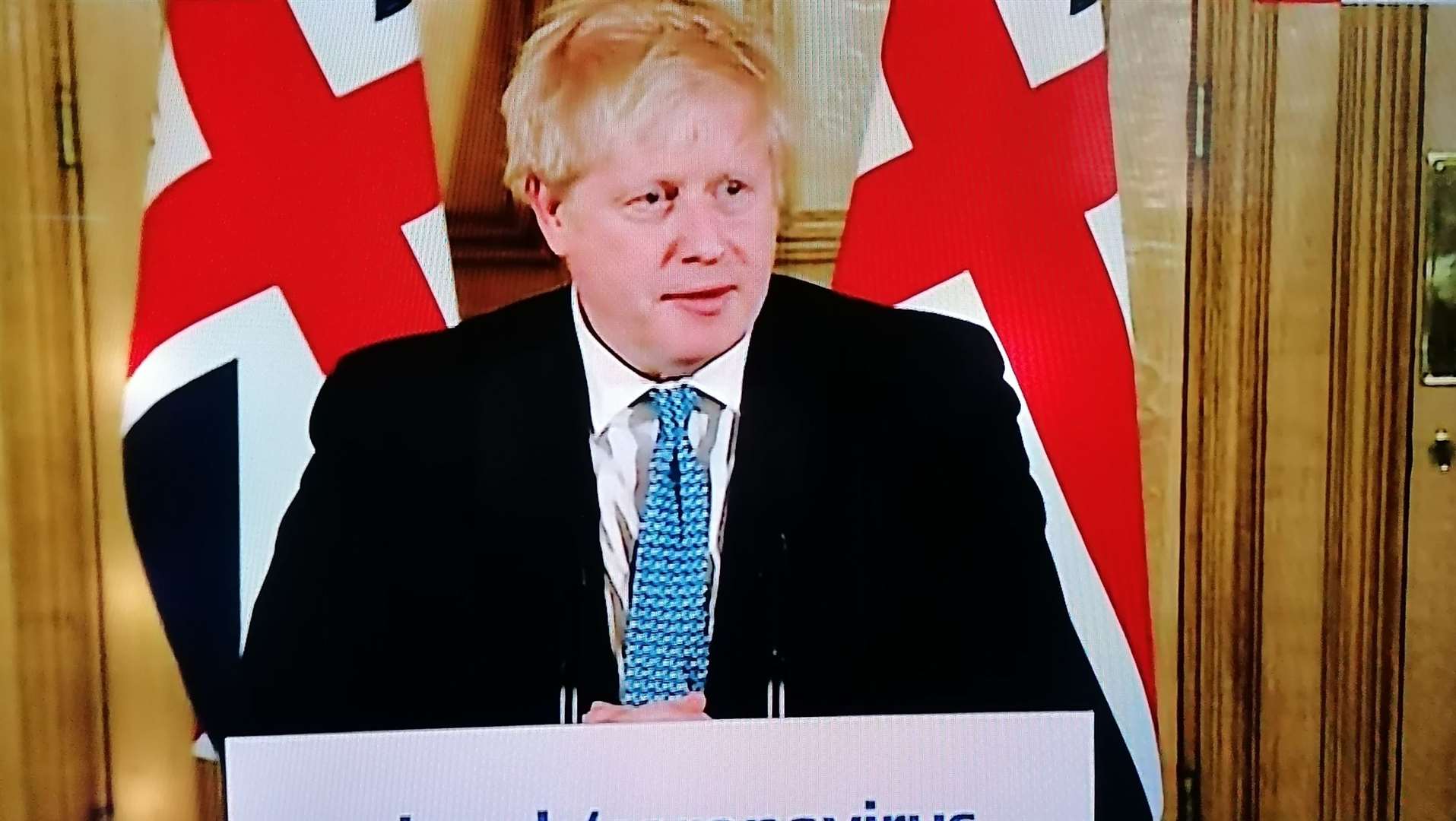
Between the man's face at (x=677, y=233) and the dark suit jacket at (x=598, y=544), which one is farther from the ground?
the man's face at (x=677, y=233)

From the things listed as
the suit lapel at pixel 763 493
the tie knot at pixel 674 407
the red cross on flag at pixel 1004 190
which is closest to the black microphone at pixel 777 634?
the suit lapel at pixel 763 493

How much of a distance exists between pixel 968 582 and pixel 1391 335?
0.54 metres

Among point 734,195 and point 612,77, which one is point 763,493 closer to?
point 734,195

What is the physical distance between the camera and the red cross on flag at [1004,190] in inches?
41.4

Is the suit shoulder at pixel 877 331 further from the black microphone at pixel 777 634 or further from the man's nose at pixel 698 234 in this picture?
the black microphone at pixel 777 634

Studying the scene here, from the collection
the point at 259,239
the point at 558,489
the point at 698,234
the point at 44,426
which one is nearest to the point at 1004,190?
the point at 698,234

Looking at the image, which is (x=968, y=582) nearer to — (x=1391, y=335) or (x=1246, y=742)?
(x=1246, y=742)

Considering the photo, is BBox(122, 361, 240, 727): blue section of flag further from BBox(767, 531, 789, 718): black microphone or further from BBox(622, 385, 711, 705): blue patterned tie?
BBox(767, 531, 789, 718): black microphone

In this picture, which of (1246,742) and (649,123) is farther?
(1246,742)

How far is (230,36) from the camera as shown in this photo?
104 cm

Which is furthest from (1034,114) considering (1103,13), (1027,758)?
(1027,758)

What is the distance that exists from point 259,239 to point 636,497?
470 mm

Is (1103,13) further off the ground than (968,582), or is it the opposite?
(1103,13)

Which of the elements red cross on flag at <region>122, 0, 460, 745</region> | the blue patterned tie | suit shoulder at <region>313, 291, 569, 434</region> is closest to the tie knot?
the blue patterned tie
